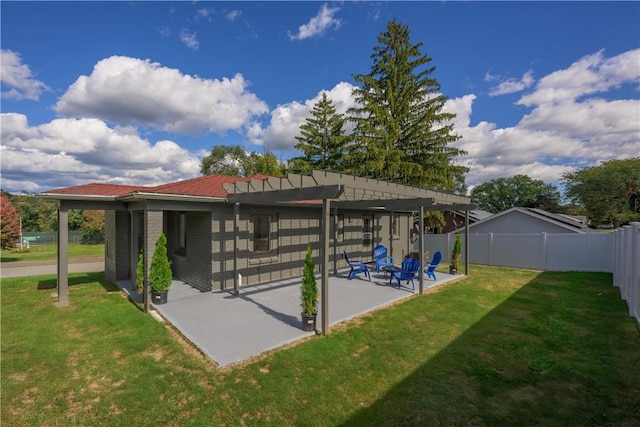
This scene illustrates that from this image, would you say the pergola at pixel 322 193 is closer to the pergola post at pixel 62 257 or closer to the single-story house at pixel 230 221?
the single-story house at pixel 230 221

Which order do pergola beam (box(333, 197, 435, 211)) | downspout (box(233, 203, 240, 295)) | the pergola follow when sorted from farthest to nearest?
1. pergola beam (box(333, 197, 435, 211))
2. downspout (box(233, 203, 240, 295))
3. the pergola

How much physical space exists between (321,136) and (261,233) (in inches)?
761

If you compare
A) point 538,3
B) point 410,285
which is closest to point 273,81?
point 538,3

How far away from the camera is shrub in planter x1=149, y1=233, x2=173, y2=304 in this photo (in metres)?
6.88

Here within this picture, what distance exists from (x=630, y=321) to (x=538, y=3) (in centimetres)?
901

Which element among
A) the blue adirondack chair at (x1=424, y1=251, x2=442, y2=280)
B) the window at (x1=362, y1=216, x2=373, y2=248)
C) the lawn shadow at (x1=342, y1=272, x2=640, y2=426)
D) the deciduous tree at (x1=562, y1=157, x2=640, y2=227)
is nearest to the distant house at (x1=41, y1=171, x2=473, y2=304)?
the window at (x1=362, y1=216, x2=373, y2=248)

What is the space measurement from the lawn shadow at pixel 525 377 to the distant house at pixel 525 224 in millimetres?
11136

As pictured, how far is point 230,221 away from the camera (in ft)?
27.7

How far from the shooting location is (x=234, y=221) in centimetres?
797

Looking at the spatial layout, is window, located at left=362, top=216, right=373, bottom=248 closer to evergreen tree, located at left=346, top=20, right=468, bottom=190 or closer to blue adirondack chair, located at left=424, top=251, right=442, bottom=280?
blue adirondack chair, located at left=424, top=251, right=442, bottom=280

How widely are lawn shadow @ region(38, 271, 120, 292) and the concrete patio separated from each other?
1.87 ft

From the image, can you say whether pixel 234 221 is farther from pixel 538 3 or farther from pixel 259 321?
pixel 538 3

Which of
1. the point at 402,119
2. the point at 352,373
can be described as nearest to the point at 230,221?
the point at 352,373

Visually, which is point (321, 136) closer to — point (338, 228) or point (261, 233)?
point (338, 228)
